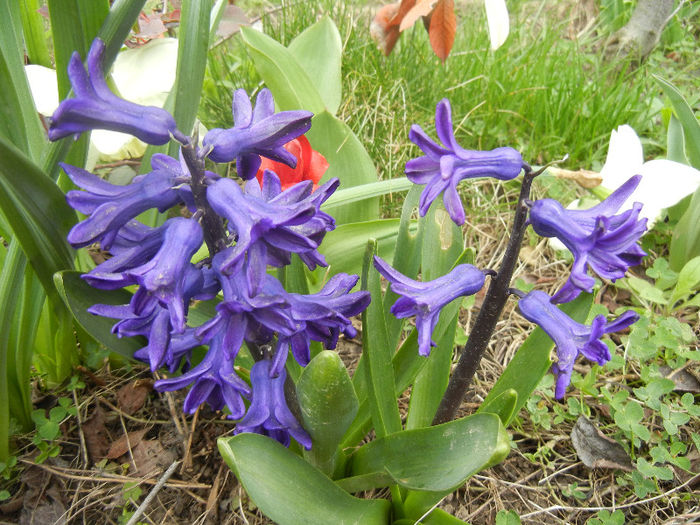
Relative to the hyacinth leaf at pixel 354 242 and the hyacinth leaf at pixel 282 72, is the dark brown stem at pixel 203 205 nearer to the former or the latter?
the hyacinth leaf at pixel 354 242

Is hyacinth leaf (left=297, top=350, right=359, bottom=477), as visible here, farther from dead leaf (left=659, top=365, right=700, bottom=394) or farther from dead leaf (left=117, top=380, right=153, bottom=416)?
dead leaf (left=659, top=365, right=700, bottom=394)

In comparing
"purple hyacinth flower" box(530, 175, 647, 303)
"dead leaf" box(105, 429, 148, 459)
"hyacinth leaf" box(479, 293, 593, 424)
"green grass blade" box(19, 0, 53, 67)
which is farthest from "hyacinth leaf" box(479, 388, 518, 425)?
"green grass blade" box(19, 0, 53, 67)

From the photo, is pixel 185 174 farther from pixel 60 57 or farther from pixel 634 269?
pixel 634 269

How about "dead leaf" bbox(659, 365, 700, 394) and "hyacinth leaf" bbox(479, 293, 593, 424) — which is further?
"dead leaf" bbox(659, 365, 700, 394)

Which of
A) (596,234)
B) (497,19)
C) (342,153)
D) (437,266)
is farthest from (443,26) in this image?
(596,234)

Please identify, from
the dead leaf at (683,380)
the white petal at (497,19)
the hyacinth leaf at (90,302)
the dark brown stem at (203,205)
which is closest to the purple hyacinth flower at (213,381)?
the dark brown stem at (203,205)

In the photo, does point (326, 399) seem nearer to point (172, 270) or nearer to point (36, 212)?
point (172, 270)

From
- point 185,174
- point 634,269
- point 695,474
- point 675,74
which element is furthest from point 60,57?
point 675,74
